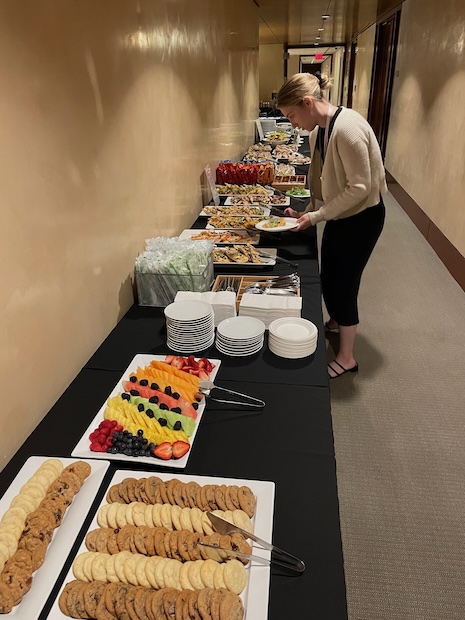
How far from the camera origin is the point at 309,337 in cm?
153

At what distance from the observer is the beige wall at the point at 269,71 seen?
11.3m

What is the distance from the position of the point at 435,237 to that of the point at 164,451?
3947 millimetres

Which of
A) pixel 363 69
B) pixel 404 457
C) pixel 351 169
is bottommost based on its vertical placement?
pixel 404 457

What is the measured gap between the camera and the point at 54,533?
3.15 feet

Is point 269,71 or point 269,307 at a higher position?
point 269,71

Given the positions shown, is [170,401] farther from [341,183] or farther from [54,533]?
[341,183]

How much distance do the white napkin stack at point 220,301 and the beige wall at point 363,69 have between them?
27.9 feet

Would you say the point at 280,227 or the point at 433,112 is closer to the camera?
the point at 280,227

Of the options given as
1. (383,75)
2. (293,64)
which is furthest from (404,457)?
(293,64)

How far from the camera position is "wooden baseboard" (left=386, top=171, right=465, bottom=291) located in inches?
148

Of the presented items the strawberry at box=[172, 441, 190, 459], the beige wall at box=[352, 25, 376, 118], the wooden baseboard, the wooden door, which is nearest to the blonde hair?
the strawberry at box=[172, 441, 190, 459]

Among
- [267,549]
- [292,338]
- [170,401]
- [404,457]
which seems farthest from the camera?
[404,457]

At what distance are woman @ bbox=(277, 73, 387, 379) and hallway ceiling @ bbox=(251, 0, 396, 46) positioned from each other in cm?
452

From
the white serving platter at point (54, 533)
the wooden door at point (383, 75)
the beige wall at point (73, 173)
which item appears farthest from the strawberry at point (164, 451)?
the wooden door at point (383, 75)
